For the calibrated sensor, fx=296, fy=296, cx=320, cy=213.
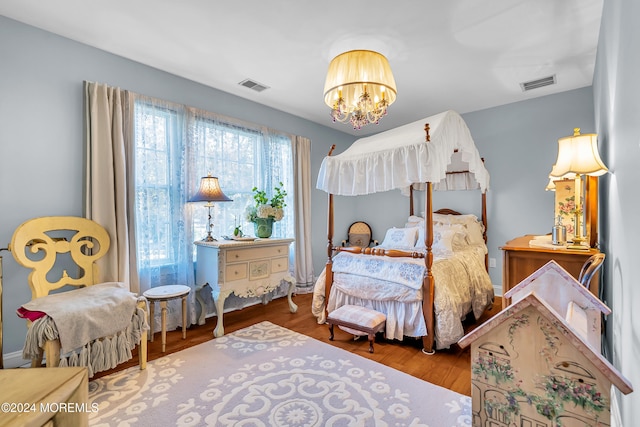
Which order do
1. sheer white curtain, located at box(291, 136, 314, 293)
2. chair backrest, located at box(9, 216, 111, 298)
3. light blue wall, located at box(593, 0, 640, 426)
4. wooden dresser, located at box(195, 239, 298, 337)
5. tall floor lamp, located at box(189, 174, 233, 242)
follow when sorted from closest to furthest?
light blue wall, located at box(593, 0, 640, 426), chair backrest, located at box(9, 216, 111, 298), wooden dresser, located at box(195, 239, 298, 337), tall floor lamp, located at box(189, 174, 233, 242), sheer white curtain, located at box(291, 136, 314, 293)

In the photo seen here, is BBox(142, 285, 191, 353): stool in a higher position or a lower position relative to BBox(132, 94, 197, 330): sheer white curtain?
lower

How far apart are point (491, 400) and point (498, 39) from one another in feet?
9.54

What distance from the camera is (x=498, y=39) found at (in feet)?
8.34

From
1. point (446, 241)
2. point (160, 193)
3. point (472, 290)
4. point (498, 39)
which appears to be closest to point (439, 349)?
point (472, 290)

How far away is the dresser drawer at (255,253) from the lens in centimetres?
299

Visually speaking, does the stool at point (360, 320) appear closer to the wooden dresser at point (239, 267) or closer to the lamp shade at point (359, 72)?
the wooden dresser at point (239, 267)

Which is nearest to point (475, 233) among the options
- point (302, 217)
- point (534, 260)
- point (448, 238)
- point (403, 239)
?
point (448, 238)

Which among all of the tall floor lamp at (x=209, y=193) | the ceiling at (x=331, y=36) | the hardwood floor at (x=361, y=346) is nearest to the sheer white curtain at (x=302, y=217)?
the hardwood floor at (x=361, y=346)

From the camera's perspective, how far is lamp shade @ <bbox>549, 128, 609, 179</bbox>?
1742 mm

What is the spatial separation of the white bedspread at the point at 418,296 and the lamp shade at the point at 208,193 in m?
1.40

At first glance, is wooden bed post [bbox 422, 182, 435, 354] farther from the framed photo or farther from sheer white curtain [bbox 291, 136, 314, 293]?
sheer white curtain [bbox 291, 136, 314, 293]

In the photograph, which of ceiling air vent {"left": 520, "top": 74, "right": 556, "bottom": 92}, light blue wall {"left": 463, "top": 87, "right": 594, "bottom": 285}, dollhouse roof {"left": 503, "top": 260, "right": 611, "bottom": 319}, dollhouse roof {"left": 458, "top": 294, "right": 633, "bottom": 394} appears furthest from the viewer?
light blue wall {"left": 463, "top": 87, "right": 594, "bottom": 285}

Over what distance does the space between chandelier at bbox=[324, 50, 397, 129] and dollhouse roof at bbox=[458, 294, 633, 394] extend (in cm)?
195

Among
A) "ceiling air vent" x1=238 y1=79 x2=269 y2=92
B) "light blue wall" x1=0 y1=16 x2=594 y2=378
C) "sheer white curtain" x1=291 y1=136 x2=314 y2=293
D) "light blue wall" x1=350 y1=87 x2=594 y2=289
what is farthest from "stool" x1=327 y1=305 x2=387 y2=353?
"ceiling air vent" x1=238 y1=79 x2=269 y2=92
